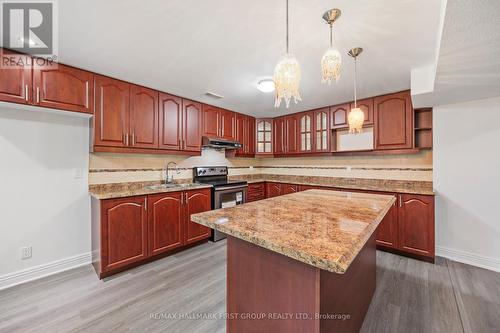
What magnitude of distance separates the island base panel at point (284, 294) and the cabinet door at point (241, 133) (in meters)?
2.92

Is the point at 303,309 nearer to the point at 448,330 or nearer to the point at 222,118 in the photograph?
the point at 448,330

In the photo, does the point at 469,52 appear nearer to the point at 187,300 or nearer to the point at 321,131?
the point at 321,131

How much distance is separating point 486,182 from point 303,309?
296 centimetres

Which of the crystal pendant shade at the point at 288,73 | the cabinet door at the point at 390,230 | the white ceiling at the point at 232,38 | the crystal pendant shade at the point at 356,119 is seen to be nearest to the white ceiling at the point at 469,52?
the white ceiling at the point at 232,38

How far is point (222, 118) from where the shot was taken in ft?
12.4

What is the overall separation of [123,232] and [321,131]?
3274mm

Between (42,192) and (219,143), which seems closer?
(42,192)

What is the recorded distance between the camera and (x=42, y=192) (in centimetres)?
234

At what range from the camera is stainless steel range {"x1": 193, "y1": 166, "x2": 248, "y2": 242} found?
332 cm

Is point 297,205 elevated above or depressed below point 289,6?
below

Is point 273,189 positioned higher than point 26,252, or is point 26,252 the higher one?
point 273,189

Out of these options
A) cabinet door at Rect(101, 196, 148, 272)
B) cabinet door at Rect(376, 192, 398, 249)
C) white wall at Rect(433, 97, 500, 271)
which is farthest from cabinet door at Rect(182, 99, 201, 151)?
white wall at Rect(433, 97, 500, 271)

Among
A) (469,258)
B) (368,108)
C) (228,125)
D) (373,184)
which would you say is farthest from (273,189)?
(469,258)

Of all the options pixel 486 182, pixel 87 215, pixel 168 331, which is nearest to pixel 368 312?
pixel 168 331
